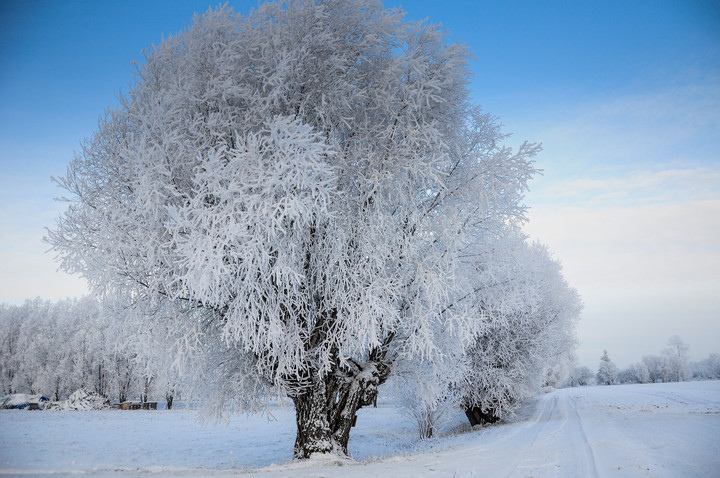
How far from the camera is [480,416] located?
21516 mm

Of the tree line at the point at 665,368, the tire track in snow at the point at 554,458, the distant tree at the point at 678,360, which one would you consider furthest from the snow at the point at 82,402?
the distant tree at the point at 678,360

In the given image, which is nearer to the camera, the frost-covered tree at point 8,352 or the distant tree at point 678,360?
the frost-covered tree at point 8,352

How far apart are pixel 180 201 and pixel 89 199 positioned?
73.2 inches

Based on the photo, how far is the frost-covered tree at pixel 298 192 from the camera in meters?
7.25

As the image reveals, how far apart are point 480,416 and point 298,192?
18830 millimetres

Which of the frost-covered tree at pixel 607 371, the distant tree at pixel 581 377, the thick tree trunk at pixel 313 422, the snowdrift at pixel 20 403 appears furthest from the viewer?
the distant tree at pixel 581 377

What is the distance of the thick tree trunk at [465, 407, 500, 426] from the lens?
819 inches

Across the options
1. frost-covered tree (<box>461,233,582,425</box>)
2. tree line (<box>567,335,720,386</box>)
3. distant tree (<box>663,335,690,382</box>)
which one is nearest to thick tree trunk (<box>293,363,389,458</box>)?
frost-covered tree (<box>461,233,582,425</box>)

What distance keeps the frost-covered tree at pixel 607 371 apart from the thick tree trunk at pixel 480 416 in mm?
106604

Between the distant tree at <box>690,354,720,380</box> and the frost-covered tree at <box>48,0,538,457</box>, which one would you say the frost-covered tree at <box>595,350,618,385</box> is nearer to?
the distant tree at <box>690,354,720,380</box>

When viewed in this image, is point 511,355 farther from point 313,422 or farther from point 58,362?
point 58,362

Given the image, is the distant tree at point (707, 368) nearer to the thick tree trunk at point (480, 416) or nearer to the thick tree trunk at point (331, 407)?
the thick tree trunk at point (480, 416)

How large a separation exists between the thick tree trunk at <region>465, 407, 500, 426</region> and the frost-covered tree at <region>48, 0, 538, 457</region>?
13.8m

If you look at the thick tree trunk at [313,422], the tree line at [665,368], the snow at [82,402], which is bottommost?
the tree line at [665,368]
